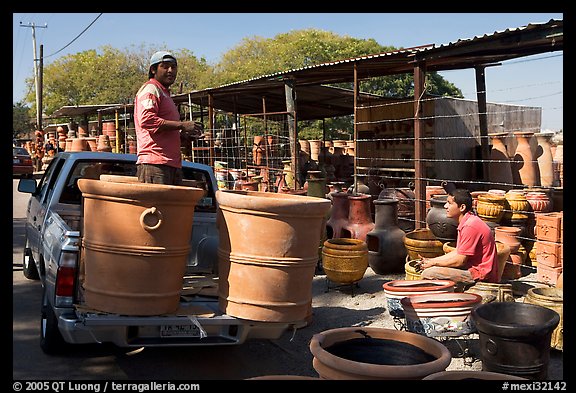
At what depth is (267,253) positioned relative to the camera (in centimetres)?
349

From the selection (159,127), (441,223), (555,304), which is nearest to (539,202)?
(441,223)

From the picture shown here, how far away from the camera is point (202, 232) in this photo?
17.6ft

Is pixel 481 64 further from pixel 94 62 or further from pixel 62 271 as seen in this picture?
pixel 94 62

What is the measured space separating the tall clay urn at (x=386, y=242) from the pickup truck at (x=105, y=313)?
2.72m

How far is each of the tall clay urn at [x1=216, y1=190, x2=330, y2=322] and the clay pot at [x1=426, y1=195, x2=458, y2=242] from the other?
3.97 meters

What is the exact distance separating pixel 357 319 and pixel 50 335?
3.07 metres

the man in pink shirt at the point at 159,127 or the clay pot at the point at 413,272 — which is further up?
the man in pink shirt at the point at 159,127

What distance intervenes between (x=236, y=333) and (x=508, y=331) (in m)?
1.89

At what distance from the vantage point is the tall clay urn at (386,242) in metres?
7.33

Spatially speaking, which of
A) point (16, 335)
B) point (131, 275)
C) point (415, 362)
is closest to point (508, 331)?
point (415, 362)

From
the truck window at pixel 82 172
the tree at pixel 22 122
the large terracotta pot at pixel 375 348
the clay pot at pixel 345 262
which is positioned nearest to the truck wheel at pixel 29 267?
the truck window at pixel 82 172

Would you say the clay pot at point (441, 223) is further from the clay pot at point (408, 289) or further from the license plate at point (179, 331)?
the license plate at point (179, 331)

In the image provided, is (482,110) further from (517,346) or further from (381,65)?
(517,346)

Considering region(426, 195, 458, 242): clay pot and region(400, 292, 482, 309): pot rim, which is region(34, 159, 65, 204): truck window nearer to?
region(400, 292, 482, 309): pot rim
